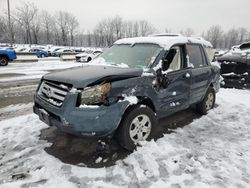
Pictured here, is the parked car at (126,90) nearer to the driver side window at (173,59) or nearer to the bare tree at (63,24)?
the driver side window at (173,59)

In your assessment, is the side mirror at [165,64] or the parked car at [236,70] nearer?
the side mirror at [165,64]

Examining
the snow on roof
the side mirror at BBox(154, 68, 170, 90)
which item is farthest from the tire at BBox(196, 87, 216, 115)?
the side mirror at BBox(154, 68, 170, 90)

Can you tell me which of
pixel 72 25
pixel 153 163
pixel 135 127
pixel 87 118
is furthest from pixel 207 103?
pixel 72 25

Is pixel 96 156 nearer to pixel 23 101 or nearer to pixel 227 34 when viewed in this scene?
pixel 23 101

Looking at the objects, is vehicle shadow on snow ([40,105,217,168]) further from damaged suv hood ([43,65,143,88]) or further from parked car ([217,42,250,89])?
parked car ([217,42,250,89])

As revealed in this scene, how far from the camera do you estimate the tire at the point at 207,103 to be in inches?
218

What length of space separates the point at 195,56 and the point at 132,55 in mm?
1637

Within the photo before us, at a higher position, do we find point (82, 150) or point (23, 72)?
point (23, 72)

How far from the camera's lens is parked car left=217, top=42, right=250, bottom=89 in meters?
8.27

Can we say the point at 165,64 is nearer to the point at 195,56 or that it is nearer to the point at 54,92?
the point at 195,56

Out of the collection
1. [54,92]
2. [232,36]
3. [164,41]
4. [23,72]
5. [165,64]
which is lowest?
[23,72]

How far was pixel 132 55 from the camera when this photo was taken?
429 centimetres

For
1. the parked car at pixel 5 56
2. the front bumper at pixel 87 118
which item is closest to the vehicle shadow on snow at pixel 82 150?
the front bumper at pixel 87 118

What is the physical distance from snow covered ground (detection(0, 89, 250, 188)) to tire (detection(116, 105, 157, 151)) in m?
0.15
